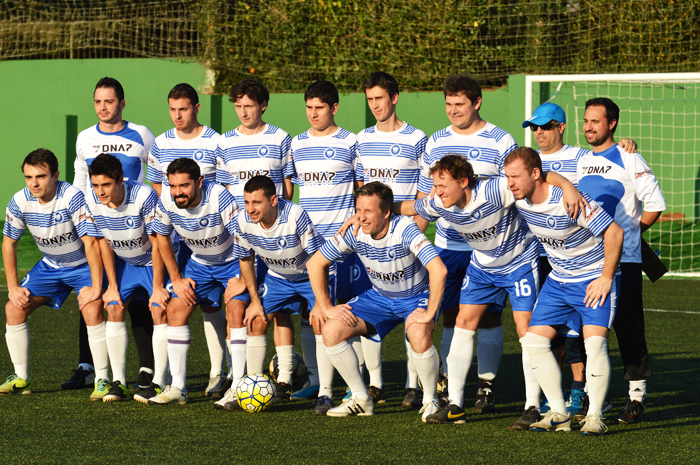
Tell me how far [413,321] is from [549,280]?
0.80 metres

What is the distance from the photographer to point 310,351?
575cm

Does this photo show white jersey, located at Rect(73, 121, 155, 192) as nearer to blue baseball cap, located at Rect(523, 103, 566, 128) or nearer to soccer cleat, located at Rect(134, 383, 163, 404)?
soccer cleat, located at Rect(134, 383, 163, 404)

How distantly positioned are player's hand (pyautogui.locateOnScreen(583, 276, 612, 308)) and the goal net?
27.0ft

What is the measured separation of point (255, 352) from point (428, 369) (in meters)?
1.19

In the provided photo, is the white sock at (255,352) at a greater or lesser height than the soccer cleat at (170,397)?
greater

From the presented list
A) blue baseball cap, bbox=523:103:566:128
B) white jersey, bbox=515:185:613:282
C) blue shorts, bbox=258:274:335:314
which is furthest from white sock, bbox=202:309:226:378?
blue baseball cap, bbox=523:103:566:128

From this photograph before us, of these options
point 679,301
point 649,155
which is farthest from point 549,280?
point 649,155

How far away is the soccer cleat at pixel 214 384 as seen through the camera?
5.60 meters

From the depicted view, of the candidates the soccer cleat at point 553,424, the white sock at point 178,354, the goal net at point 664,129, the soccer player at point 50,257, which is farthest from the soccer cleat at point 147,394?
the goal net at point 664,129

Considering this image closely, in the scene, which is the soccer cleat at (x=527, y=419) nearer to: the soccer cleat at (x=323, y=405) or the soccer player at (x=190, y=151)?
the soccer cleat at (x=323, y=405)

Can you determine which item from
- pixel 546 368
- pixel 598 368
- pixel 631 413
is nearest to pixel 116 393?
pixel 546 368

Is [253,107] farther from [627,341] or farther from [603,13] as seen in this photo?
[603,13]

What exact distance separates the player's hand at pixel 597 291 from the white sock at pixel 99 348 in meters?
3.11

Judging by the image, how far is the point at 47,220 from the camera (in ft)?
18.2
